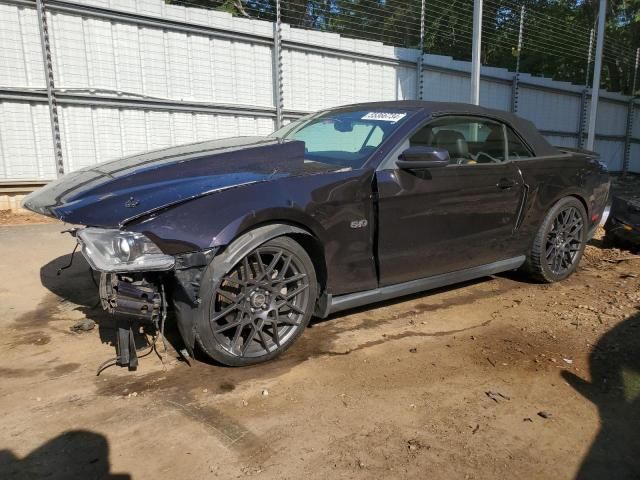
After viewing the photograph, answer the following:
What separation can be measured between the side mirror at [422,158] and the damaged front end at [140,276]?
1.49m

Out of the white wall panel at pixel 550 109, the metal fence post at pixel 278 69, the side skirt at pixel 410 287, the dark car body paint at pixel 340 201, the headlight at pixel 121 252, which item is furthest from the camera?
the white wall panel at pixel 550 109

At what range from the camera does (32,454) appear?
2260 mm

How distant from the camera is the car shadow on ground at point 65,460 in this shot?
2.14 metres

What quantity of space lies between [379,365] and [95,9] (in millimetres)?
7146

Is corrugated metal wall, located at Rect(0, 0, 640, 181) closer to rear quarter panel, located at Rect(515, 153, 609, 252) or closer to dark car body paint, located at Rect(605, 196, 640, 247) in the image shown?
dark car body paint, located at Rect(605, 196, 640, 247)

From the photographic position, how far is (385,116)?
3920 millimetres

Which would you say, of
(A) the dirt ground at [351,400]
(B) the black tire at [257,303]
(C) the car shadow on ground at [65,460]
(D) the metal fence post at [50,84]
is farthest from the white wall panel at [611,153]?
(C) the car shadow on ground at [65,460]

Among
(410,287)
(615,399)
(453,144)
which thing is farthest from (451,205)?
(615,399)

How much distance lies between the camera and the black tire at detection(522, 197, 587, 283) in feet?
15.6

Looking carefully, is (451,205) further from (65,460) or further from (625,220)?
(625,220)

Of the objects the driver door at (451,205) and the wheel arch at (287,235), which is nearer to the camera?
the wheel arch at (287,235)

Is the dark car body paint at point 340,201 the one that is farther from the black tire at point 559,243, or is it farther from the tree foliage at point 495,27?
the tree foliage at point 495,27

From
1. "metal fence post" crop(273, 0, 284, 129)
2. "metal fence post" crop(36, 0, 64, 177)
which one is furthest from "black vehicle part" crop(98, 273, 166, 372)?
"metal fence post" crop(273, 0, 284, 129)

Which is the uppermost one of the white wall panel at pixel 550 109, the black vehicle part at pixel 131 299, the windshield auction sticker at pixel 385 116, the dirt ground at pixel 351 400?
the white wall panel at pixel 550 109
